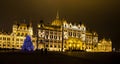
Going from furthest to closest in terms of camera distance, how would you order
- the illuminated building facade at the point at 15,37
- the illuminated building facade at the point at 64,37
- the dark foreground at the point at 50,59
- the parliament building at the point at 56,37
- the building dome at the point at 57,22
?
the building dome at the point at 57,22
the illuminated building facade at the point at 64,37
the parliament building at the point at 56,37
the illuminated building facade at the point at 15,37
the dark foreground at the point at 50,59

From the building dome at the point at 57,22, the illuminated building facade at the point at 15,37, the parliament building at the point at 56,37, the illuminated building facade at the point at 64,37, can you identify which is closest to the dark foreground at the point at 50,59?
the illuminated building facade at the point at 15,37

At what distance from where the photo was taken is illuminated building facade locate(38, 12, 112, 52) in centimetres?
10100

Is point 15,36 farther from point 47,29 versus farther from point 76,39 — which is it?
point 76,39

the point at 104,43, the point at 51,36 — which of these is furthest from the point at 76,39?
the point at 104,43

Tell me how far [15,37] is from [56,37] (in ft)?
73.6

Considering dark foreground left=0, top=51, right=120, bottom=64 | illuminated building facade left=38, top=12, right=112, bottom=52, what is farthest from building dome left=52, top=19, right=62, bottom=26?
dark foreground left=0, top=51, right=120, bottom=64

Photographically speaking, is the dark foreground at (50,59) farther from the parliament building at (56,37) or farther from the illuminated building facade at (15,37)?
the parliament building at (56,37)

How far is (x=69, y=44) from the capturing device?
110750 mm

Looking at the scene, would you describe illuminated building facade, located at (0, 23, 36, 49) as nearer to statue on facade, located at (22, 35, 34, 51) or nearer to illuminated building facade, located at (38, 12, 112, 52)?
illuminated building facade, located at (38, 12, 112, 52)

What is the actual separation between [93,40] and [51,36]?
106 ft

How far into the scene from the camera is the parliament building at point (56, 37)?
296 ft

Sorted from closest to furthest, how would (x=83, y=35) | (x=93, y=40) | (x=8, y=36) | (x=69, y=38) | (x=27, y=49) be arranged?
1. (x=27, y=49)
2. (x=8, y=36)
3. (x=69, y=38)
4. (x=83, y=35)
5. (x=93, y=40)

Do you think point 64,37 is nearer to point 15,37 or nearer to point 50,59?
point 15,37

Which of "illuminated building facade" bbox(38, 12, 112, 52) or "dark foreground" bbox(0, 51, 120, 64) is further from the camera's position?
"illuminated building facade" bbox(38, 12, 112, 52)
